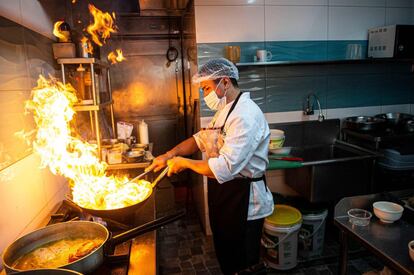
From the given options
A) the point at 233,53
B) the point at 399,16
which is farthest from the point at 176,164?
the point at 399,16

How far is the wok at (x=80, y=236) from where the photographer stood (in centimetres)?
118

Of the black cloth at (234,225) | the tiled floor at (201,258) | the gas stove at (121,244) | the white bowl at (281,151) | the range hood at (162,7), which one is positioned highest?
the range hood at (162,7)

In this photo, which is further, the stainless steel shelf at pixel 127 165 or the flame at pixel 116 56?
the flame at pixel 116 56

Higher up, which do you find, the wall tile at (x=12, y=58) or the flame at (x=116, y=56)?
the flame at (x=116, y=56)

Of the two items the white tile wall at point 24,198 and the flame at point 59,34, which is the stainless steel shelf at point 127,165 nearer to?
the white tile wall at point 24,198

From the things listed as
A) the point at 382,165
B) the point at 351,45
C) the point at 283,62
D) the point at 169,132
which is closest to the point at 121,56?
the point at 169,132

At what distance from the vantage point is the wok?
1184 mm

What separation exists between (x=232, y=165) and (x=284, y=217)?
1.25m

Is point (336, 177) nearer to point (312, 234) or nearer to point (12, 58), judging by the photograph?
point (312, 234)

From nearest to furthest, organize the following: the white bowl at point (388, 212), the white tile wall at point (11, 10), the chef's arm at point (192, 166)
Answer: the white tile wall at point (11, 10) < the white bowl at point (388, 212) < the chef's arm at point (192, 166)

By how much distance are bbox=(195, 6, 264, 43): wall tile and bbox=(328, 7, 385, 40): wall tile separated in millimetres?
887

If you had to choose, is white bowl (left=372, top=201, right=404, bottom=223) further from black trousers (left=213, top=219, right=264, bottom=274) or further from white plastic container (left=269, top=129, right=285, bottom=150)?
white plastic container (left=269, top=129, right=285, bottom=150)

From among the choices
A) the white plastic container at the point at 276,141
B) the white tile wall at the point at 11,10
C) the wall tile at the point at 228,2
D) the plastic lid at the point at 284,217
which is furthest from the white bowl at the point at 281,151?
the white tile wall at the point at 11,10

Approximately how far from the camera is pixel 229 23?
3201 millimetres
